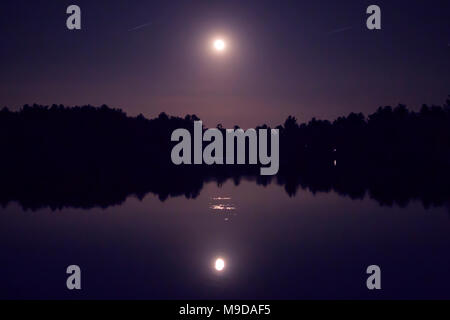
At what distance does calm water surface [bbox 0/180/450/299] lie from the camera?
14.2 m

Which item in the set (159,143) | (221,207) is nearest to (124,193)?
(221,207)

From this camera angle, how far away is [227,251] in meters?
18.8

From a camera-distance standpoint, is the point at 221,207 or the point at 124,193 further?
the point at 124,193

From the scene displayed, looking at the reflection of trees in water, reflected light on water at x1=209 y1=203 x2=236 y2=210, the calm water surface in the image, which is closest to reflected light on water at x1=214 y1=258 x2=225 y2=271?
the calm water surface

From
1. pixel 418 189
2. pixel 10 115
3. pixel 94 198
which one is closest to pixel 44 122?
pixel 10 115

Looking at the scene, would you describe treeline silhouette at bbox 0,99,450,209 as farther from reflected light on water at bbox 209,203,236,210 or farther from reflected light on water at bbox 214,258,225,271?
reflected light on water at bbox 214,258,225,271

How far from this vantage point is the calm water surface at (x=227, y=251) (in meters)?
14.2

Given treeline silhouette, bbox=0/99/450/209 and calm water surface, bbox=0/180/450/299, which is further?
treeline silhouette, bbox=0/99/450/209

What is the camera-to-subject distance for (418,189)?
41.2m

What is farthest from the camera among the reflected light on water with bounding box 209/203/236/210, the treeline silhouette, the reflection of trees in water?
the treeline silhouette

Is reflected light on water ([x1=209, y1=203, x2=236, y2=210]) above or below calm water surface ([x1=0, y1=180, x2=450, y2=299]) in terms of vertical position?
above

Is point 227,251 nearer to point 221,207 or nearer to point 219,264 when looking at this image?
point 219,264
